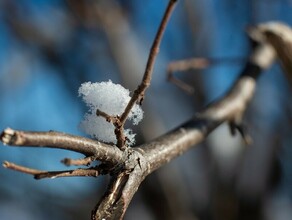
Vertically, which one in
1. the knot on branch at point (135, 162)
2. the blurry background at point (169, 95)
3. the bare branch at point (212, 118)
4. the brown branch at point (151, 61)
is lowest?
the knot on branch at point (135, 162)

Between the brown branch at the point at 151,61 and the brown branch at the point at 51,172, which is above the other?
the brown branch at the point at 151,61

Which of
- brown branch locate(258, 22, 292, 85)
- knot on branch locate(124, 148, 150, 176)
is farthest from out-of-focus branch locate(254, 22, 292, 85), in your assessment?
knot on branch locate(124, 148, 150, 176)

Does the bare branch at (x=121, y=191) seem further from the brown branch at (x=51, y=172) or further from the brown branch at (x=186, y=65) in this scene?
the brown branch at (x=186, y=65)

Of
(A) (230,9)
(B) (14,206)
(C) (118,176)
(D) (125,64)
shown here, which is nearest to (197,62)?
(C) (118,176)

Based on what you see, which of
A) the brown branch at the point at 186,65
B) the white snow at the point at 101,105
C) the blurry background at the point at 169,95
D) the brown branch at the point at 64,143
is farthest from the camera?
the blurry background at the point at 169,95

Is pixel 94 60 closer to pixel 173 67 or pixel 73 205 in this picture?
pixel 73 205

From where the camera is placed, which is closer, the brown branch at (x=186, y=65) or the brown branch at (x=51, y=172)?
the brown branch at (x=51, y=172)

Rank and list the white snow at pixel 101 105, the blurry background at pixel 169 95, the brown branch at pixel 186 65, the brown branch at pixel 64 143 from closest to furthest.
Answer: the brown branch at pixel 64 143
the white snow at pixel 101 105
the brown branch at pixel 186 65
the blurry background at pixel 169 95

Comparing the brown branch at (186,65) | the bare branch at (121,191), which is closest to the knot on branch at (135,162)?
the bare branch at (121,191)

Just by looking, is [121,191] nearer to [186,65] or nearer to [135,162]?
[135,162]

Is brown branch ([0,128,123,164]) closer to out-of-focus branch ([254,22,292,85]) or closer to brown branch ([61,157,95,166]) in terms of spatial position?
brown branch ([61,157,95,166])
